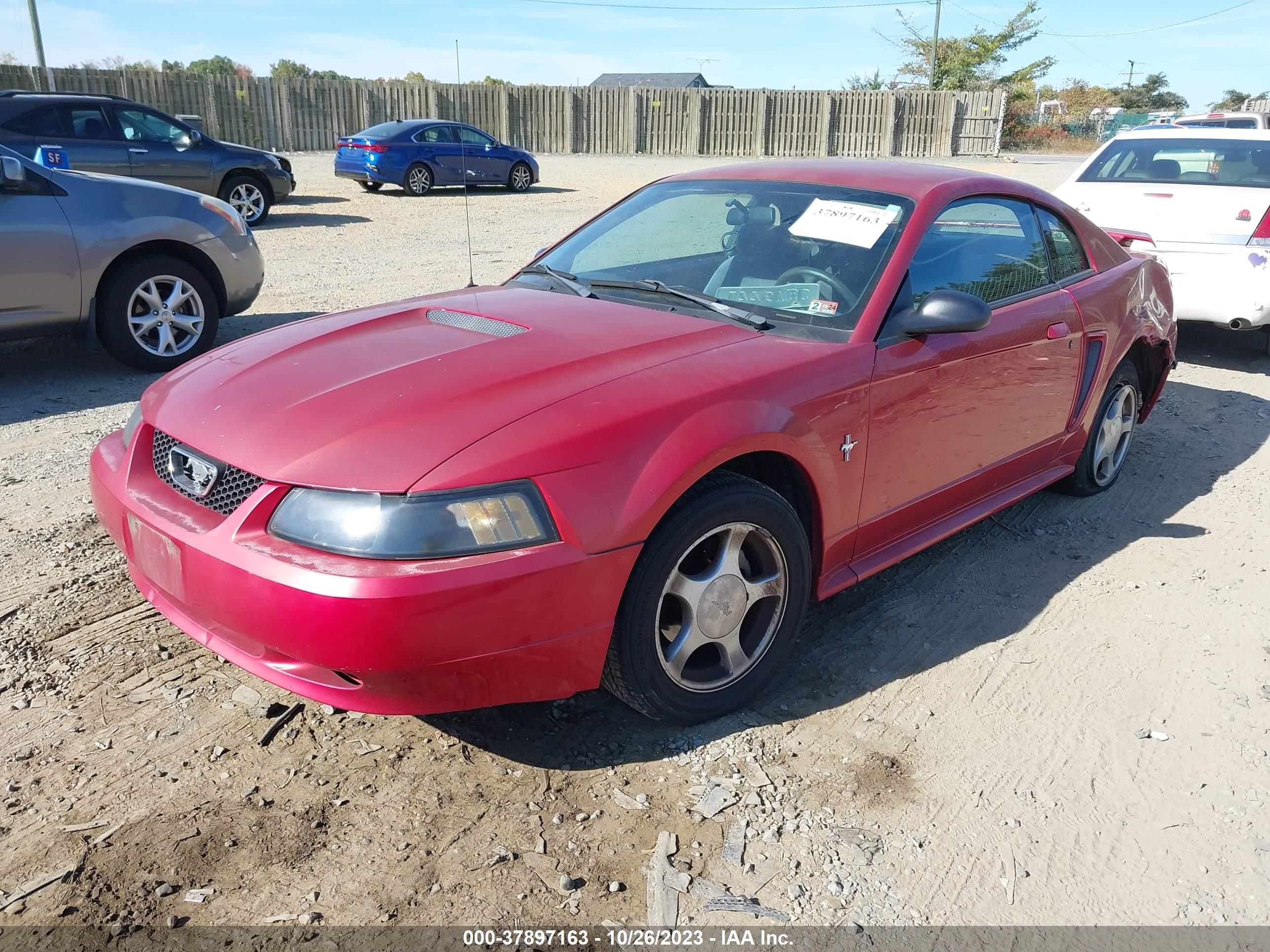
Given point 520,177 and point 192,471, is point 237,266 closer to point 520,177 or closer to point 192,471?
point 192,471

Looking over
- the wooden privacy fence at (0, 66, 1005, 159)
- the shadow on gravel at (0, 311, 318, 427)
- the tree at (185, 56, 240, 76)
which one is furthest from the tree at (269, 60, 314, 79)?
the shadow on gravel at (0, 311, 318, 427)

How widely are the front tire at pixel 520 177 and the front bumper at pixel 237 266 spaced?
13329 mm

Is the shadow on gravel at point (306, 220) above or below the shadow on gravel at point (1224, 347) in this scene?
above

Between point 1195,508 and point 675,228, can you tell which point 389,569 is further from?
point 1195,508

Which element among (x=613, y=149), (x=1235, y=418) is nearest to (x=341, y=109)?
(x=613, y=149)

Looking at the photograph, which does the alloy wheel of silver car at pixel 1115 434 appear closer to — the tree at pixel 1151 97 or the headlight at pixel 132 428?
the headlight at pixel 132 428

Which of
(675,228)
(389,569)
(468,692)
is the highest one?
(675,228)

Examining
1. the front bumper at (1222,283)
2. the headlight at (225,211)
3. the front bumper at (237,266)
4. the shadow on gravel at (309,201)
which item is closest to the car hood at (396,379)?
the front bumper at (237,266)

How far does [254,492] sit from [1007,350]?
2699mm

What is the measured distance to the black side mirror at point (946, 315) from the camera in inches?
126

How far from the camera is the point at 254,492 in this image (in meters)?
2.49

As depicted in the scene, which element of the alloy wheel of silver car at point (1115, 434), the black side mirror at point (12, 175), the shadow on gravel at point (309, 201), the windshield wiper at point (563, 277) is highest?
the black side mirror at point (12, 175)

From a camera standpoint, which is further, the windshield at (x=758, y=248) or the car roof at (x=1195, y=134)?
the car roof at (x=1195, y=134)

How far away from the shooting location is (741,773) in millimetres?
2768
